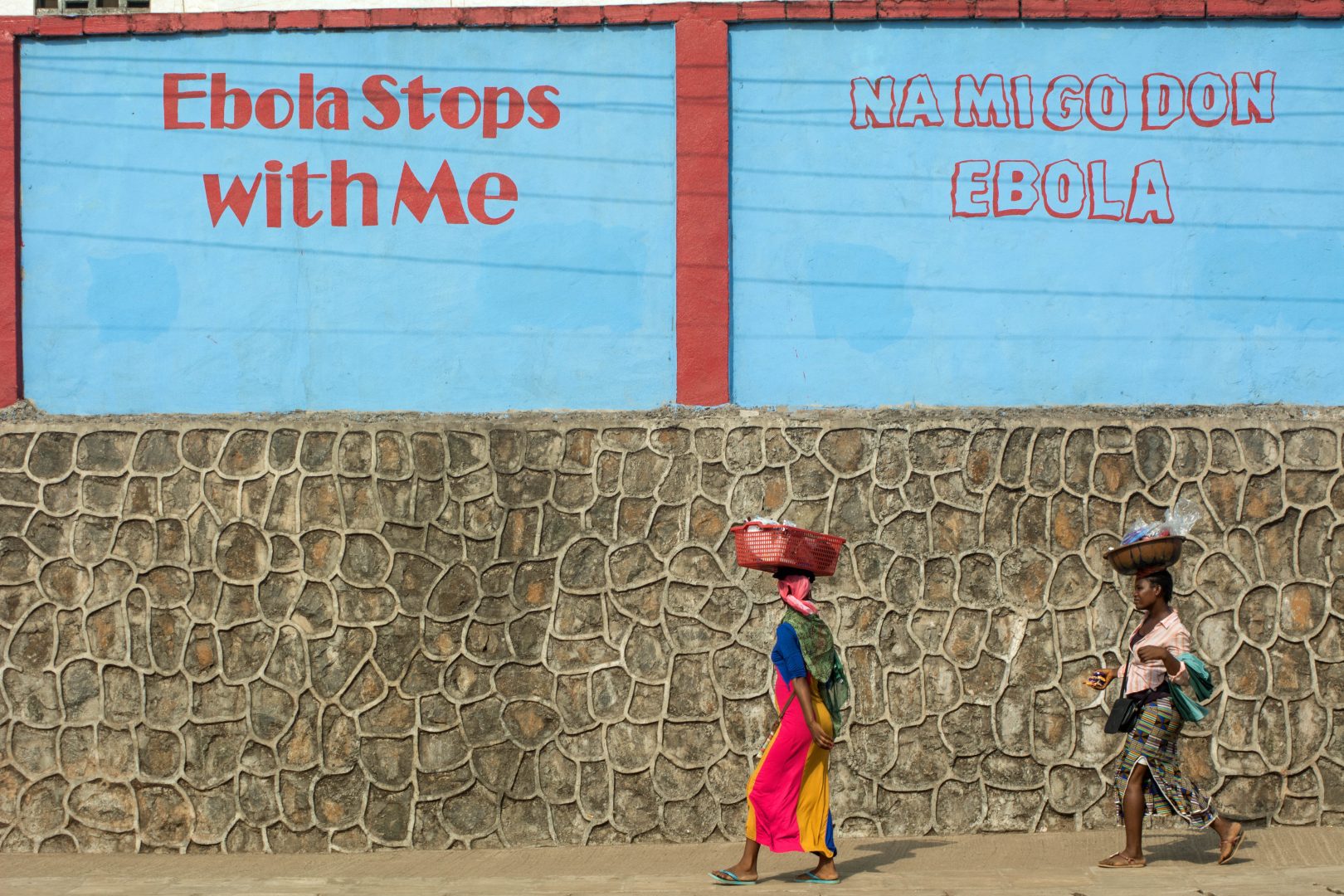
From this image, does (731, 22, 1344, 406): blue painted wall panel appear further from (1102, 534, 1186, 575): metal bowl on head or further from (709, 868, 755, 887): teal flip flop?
(709, 868, 755, 887): teal flip flop

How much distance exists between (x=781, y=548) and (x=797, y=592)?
25 cm

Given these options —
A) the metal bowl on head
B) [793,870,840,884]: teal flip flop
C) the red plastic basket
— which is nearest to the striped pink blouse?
the metal bowl on head

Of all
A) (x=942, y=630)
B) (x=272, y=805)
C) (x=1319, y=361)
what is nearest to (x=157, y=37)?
(x=272, y=805)

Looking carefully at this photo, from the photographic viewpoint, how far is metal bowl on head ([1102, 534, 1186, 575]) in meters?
7.70

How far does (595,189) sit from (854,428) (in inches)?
85.9

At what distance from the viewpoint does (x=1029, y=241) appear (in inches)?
377

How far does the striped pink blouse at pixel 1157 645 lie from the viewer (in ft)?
25.1

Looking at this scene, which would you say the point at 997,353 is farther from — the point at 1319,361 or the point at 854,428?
the point at 1319,361

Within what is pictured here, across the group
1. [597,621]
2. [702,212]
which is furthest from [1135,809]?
[702,212]

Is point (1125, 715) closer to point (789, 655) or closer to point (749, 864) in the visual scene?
point (789, 655)

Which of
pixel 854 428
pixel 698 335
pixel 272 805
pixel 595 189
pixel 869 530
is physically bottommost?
pixel 272 805

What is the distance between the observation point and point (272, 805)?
910cm

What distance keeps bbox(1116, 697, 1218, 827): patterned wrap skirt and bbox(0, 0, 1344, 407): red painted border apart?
3189 millimetres

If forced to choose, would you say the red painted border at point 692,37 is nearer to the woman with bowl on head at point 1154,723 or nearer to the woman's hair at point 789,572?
the woman's hair at point 789,572
